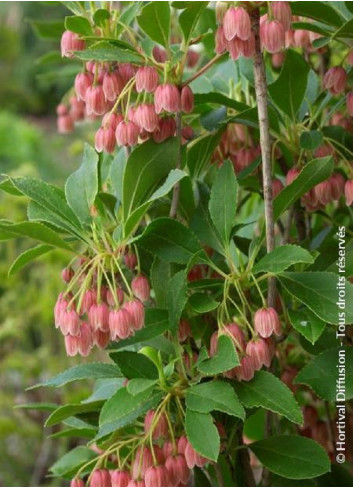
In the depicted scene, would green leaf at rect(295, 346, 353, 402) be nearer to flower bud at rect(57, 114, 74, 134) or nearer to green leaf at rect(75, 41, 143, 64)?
green leaf at rect(75, 41, 143, 64)

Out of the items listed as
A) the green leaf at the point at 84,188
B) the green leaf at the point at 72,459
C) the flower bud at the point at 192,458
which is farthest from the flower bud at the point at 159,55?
the green leaf at the point at 72,459

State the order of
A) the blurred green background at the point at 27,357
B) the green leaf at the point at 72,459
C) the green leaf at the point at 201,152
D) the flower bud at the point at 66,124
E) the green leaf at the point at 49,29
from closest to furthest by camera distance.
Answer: the green leaf at the point at 201,152, the green leaf at the point at 72,459, the green leaf at the point at 49,29, the flower bud at the point at 66,124, the blurred green background at the point at 27,357

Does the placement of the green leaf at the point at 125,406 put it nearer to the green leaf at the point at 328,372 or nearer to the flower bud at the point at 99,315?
the flower bud at the point at 99,315

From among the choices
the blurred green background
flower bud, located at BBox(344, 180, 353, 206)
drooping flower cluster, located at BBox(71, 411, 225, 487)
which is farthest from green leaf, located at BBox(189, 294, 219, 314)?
the blurred green background

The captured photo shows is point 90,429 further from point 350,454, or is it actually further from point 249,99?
point 249,99

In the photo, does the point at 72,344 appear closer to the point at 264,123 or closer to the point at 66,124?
the point at 264,123

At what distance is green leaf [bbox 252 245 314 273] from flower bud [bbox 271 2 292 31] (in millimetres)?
238

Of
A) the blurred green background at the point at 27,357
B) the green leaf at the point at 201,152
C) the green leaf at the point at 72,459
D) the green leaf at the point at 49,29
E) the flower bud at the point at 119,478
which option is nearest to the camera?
the flower bud at the point at 119,478

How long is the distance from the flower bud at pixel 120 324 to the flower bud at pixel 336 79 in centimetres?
40

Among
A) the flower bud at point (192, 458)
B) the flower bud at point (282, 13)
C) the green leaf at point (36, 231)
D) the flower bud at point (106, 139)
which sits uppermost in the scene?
the flower bud at point (282, 13)

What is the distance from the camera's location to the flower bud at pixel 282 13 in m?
0.88

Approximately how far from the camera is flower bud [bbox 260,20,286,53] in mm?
876

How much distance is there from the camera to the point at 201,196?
103 centimetres

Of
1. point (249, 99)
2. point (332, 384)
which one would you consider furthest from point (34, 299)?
point (332, 384)
